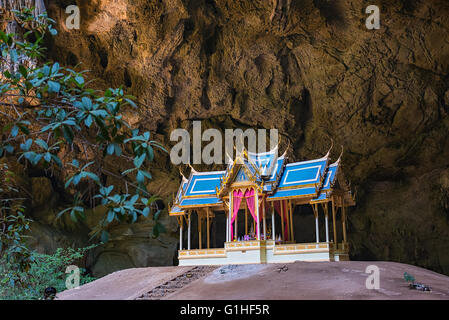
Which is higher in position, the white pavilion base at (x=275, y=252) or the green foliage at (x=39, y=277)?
the white pavilion base at (x=275, y=252)

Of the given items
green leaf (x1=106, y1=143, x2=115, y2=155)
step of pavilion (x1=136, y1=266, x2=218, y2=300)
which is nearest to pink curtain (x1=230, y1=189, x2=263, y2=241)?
step of pavilion (x1=136, y1=266, x2=218, y2=300)

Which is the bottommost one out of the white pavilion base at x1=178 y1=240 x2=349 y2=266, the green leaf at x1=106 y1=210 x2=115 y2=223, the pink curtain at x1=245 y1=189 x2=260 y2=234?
the white pavilion base at x1=178 y1=240 x2=349 y2=266

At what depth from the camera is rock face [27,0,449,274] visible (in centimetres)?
1590

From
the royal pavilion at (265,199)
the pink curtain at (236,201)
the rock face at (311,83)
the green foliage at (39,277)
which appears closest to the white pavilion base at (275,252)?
the royal pavilion at (265,199)

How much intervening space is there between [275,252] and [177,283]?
3636 millimetres

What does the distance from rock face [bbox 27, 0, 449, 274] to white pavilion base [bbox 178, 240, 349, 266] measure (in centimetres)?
635

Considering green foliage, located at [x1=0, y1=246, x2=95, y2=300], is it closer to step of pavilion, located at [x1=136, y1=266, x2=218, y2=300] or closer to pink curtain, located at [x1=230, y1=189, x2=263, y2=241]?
step of pavilion, located at [x1=136, y1=266, x2=218, y2=300]

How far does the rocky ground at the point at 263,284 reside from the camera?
8273 millimetres

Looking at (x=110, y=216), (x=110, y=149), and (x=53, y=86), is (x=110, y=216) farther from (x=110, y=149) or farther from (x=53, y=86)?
(x=53, y=86)

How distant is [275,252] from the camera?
43.3 ft

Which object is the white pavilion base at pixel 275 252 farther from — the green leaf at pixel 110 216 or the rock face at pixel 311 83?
the green leaf at pixel 110 216

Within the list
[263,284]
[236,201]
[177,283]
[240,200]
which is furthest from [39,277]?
[263,284]

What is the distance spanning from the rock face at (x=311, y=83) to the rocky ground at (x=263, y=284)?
7.63 meters
